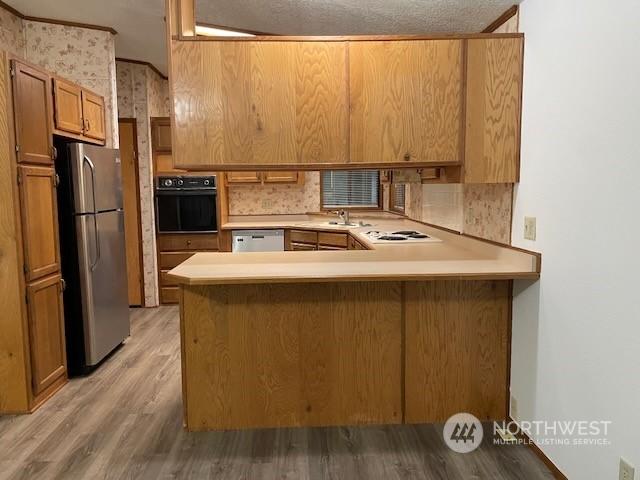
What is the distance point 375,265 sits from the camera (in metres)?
2.48

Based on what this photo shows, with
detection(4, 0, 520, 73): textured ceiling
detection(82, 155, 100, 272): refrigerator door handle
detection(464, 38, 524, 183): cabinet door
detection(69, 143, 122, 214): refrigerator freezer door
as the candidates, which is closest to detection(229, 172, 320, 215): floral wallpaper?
detection(69, 143, 122, 214): refrigerator freezer door

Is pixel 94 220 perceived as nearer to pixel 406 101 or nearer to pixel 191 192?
pixel 191 192

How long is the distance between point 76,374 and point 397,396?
2.31 m

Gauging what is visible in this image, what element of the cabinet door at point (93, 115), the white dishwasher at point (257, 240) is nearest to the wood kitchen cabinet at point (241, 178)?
the white dishwasher at point (257, 240)

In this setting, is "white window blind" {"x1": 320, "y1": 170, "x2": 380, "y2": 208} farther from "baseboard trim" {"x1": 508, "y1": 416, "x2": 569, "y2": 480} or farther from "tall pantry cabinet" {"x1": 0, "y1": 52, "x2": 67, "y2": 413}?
"baseboard trim" {"x1": 508, "y1": 416, "x2": 569, "y2": 480}

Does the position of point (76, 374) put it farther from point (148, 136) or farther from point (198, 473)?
point (148, 136)

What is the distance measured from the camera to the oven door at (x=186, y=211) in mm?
5145

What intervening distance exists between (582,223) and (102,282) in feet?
10.4

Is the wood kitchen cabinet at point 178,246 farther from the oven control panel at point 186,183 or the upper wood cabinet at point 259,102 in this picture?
the upper wood cabinet at point 259,102

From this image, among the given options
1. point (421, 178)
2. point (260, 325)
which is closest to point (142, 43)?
point (421, 178)

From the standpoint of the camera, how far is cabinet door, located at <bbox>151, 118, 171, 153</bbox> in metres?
5.13

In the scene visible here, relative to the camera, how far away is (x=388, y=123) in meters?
2.46

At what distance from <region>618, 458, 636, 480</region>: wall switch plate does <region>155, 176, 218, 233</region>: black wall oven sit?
170 inches

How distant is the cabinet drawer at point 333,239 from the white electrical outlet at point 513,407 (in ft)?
8.33
